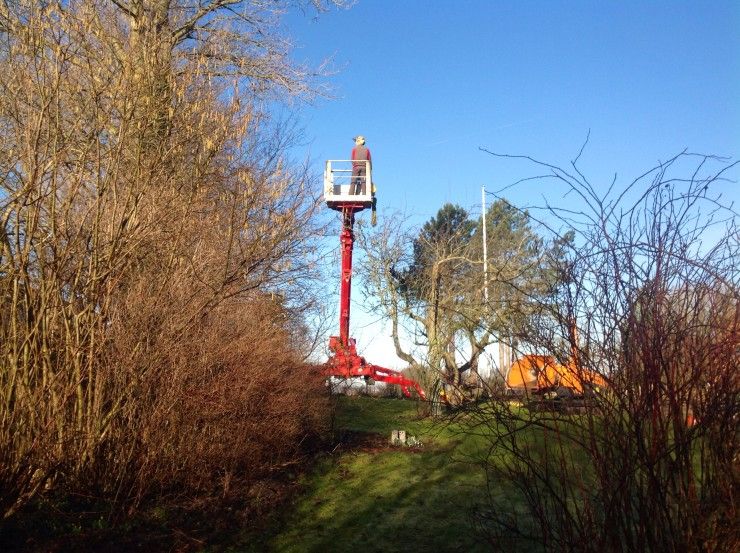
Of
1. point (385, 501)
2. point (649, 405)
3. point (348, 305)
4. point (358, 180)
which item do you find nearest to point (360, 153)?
point (358, 180)

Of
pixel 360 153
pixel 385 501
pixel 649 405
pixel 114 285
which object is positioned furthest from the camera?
pixel 360 153

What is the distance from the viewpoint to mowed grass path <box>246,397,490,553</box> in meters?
5.77

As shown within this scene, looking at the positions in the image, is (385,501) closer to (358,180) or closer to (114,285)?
(114,285)

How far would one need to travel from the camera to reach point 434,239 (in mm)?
15328

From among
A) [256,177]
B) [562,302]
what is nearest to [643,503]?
[562,302]

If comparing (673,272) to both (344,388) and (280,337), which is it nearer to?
(280,337)

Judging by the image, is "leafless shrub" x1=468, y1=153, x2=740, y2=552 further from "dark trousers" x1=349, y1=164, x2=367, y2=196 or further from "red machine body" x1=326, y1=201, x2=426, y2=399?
"dark trousers" x1=349, y1=164, x2=367, y2=196

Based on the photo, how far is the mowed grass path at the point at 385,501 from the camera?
5.77 metres

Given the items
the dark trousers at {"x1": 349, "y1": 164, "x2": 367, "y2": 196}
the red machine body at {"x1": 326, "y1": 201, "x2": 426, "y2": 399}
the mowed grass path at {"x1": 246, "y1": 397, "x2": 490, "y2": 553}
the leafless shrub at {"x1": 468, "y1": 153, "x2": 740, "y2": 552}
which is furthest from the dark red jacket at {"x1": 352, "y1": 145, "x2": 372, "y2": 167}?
the leafless shrub at {"x1": 468, "y1": 153, "x2": 740, "y2": 552}

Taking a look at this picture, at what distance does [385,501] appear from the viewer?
7.26 metres

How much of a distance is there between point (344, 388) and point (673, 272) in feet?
26.6

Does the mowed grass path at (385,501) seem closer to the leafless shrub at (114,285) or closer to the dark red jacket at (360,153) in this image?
the leafless shrub at (114,285)

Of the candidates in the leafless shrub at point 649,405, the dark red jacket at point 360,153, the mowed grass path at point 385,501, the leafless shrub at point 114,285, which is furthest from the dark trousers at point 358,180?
the leafless shrub at point 649,405

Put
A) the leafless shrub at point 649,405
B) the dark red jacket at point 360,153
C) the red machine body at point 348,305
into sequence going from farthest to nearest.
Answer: the dark red jacket at point 360,153, the red machine body at point 348,305, the leafless shrub at point 649,405
